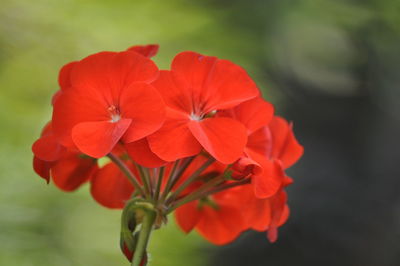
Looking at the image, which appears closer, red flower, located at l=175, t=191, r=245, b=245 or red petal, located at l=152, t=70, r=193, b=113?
red petal, located at l=152, t=70, r=193, b=113

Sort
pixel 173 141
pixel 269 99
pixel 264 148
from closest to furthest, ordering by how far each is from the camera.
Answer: pixel 173 141 < pixel 264 148 < pixel 269 99

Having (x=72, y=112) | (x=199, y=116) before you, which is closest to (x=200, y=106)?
(x=199, y=116)

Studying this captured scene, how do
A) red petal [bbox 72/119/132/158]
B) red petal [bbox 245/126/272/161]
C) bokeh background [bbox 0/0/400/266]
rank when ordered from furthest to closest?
bokeh background [bbox 0/0/400/266]
red petal [bbox 245/126/272/161]
red petal [bbox 72/119/132/158]

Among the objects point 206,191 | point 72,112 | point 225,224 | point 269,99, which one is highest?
point 72,112

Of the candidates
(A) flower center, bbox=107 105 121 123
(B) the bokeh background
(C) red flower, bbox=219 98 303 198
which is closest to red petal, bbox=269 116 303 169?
(C) red flower, bbox=219 98 303 198

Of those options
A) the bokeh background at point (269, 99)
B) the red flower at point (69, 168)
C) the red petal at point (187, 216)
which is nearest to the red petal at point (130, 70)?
the red flower at point (69, 168)

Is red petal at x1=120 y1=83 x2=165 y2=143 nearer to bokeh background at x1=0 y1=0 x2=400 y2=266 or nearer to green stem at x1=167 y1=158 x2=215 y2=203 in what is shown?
green stem at x1=167 y1=158 x2=215 y2=203

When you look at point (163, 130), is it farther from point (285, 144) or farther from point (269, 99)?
point (269, 99)

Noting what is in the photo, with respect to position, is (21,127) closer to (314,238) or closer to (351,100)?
(314,238)
